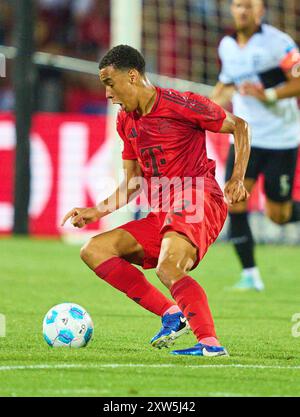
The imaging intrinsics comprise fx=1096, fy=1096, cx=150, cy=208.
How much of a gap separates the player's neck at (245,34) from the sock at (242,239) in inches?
61.4

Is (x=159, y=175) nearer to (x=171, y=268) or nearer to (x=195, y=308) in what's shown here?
(x=171, y=268)

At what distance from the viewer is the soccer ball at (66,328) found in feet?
19.5

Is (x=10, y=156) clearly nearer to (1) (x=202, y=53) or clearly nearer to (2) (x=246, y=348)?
(1) (x=202, y=53)

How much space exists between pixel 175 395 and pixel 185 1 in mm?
12424

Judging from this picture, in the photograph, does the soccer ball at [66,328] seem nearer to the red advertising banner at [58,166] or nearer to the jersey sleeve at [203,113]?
the jersey sleeve at [203,113]

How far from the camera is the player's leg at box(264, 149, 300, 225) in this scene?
9836mm

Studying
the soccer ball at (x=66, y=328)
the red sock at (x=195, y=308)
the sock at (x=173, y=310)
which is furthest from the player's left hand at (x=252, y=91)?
the red sock at (x=195, y=308)

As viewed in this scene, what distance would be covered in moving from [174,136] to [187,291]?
1019 millimetres

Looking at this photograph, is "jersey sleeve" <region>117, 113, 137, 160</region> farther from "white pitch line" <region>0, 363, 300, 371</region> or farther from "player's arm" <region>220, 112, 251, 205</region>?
"white pitch line" <region>0, 363, 300, 371</region>

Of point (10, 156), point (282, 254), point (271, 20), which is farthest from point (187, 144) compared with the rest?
point (271, 20)

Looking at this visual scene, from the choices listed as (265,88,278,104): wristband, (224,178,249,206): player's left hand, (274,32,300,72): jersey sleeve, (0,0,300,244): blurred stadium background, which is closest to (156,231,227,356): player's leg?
(224,178,249,206): player's left hand

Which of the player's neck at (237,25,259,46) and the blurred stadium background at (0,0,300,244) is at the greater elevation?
the player's neck at (237,25,259,46)

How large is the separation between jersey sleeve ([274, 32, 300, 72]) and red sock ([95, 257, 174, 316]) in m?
4.14
